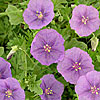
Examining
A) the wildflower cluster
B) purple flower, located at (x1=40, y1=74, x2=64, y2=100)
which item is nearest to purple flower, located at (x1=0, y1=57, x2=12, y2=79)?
the wildflower cluster

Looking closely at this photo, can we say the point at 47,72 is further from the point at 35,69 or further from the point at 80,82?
the point at 80,82

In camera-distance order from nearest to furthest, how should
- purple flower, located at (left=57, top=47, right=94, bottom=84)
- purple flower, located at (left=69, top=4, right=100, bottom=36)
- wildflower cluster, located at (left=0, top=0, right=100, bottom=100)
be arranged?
wildflower cluster, located at (left=0, top=0, right=100, bottom=100), purple flower, located at (left=57, top=47, right=94, bottom=84), purple flower, located at (left=69, top=4, right=100, bottom=36)

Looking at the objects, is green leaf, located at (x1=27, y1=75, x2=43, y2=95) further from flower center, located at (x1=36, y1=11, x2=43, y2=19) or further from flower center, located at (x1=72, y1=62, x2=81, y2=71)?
flower center, located at (x1=36, y1=11, x2=43, y2=19)

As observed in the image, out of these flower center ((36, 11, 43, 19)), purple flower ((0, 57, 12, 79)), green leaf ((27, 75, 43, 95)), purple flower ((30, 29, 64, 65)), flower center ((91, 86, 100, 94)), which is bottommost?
flower center ((91, 86, 100, 94))

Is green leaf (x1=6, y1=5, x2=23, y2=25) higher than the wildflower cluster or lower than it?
higher

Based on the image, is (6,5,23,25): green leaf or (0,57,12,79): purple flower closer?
(0,57,12,79): purple flower

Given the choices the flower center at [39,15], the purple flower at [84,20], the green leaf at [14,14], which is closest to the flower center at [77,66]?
the purple flower at [84,20]

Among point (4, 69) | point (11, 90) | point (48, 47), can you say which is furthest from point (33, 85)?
point (48, 47)
